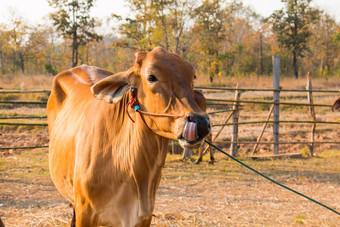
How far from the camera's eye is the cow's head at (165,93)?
A: 170 centimetres

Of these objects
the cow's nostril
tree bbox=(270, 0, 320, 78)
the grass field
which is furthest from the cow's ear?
tree bbox=(270, 0, 320, 78)

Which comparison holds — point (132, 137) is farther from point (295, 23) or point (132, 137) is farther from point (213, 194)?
point (295, 23)

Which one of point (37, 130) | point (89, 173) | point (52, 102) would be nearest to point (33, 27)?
point (37, 130)

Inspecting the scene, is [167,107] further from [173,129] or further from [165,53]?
[165,53]

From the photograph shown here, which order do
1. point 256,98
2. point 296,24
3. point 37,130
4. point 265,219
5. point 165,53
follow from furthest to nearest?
point 296,24 < point 256,98 < point 37,130 < point 265,219 < point 165,53

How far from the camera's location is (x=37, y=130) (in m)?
10.2

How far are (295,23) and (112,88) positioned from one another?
26.3 meters

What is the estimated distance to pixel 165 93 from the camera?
189 cm

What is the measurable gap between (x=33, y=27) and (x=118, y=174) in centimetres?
2740

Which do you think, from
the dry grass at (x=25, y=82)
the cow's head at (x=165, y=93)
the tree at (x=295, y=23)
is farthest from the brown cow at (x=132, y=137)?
the tree at (x=295, y=23)

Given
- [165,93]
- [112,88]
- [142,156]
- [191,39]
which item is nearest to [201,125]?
[165,93]

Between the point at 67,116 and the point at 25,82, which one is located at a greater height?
the point at 25,82

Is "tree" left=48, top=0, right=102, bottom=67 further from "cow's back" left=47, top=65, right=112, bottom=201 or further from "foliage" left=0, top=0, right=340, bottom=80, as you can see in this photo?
"cow's back" left=47, top=65, right=112, bottom=201

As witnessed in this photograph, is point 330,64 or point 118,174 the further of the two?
point 330,64
